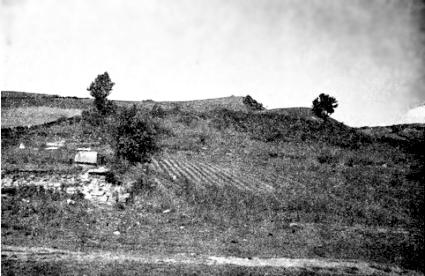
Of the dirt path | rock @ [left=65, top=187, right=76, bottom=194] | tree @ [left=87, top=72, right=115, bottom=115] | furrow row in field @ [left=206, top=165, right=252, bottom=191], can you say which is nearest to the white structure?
rock @ [left=65, top=187, right=76, bottom=194]

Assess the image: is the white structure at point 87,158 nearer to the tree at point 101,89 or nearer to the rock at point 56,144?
the rock at point 56,144

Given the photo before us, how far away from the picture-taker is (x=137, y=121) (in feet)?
57.0

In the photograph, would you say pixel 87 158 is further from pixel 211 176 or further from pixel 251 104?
pixel 251 104

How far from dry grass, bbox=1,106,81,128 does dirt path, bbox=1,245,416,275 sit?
32.5 meters

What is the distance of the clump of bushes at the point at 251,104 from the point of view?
53.5m

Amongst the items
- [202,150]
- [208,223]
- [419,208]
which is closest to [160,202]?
[208,223]

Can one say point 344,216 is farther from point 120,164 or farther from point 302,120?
point 302,120

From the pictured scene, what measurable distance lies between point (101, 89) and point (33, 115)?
921cm

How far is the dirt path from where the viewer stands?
745cm

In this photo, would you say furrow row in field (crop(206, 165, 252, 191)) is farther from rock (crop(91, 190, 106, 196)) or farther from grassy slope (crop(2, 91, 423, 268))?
rock (crop(91, 190, 106, 196))

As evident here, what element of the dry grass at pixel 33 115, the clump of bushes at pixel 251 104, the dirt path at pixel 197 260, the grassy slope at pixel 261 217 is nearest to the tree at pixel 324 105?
the clump of bushes at pixel 251 104

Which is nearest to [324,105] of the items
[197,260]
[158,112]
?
[158,112]

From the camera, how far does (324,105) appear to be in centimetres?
5047

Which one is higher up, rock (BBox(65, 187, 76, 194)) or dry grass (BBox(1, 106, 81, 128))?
dry grass (BBox(1, 106, 81, 128))
